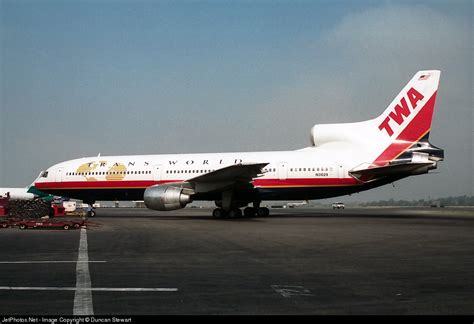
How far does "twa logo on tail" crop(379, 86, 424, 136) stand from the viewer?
28672 mm

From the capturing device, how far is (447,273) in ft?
27.9

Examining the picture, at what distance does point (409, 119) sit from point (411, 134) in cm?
89

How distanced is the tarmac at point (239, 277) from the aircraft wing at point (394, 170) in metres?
12.8

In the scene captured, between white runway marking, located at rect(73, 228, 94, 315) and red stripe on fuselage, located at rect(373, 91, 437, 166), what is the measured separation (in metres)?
20.5

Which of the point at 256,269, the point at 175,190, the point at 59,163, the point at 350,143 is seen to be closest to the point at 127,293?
the point at 256,269

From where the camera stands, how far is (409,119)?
1126 inches

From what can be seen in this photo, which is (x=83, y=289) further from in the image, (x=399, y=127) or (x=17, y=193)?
(x=17, y=193)

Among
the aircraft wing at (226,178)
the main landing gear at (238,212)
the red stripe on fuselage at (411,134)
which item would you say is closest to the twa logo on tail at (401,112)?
the red stripe on fuselage at (411,134)

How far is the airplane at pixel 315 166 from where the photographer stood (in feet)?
89.0

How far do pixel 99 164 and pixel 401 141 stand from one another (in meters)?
18.8

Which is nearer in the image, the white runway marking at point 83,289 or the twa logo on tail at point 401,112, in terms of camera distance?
the white runway marking at point 83,289

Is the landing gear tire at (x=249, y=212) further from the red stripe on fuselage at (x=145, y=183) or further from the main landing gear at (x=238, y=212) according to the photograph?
the red stripe on fuselage at (x=145, y=183)

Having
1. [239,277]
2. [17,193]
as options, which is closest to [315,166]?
[239,277]
